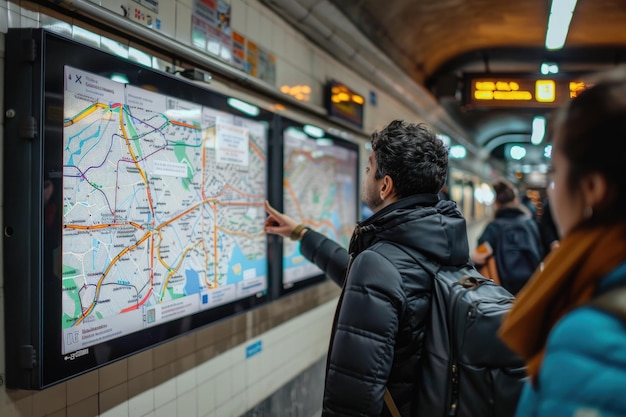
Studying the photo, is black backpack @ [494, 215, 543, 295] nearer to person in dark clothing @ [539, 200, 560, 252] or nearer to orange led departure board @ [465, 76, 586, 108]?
person in dark clothing @ [539, 200, 560, 252]

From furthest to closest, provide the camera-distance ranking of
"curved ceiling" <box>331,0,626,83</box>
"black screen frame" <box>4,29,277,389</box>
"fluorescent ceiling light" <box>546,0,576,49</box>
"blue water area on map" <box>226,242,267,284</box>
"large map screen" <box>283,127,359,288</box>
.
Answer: "curved ceiling" <box>331,0,626,83</box>, "fluorescent ceiling light" <box>546,0,576,49</box>, "large map screen" <box>283,127,359,288</box>, "blue water area on map" <box>226,242,267,284</box>, "black screen frame" <box>4,29,277,389</box>

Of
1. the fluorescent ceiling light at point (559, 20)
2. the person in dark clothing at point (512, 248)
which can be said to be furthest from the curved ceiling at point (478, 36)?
the person in dark clothing at point (512, 248)

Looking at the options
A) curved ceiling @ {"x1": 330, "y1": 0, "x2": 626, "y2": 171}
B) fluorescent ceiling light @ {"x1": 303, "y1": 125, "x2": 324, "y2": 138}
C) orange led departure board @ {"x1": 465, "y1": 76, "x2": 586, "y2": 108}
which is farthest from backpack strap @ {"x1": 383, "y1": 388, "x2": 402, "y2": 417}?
orange led departure board @ {"x1": 465, "y1": 76, "x2": 586, "y2": 108}

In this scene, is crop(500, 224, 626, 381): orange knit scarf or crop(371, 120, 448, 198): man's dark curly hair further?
crop(371, 120, 448, 198): man's dark curly hair

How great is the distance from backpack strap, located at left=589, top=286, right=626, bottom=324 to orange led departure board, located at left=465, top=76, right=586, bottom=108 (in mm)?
4784

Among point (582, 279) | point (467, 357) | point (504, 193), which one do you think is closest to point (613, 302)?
point (582, 279)

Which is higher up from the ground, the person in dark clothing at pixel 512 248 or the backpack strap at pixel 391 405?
the person in dark clothing at pixel 512 248

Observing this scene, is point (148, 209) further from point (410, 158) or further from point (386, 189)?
point (410, 158)

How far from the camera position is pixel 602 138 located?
846mm

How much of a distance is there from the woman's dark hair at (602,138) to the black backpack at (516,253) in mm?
4011

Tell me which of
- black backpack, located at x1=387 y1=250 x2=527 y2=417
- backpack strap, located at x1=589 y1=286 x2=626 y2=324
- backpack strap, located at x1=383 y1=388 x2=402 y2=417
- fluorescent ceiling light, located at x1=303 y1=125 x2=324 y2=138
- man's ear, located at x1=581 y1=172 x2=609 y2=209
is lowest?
backpack strap, located at x1=383 y1=388 x2=402 y2=417

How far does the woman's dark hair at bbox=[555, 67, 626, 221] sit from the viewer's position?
2.73ft

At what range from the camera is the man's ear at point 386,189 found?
1861 mm

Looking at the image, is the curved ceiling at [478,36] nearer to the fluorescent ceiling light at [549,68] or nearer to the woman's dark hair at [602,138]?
the fluorescent ceiling light at [549,68]
